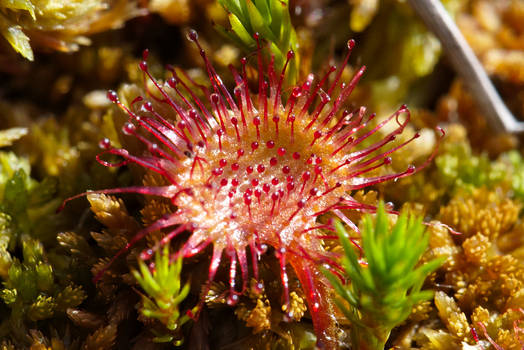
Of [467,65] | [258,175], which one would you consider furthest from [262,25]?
[467,65]

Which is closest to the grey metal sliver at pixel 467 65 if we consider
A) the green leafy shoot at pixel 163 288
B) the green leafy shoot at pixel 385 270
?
the green leafy shoot at pixel 385 270

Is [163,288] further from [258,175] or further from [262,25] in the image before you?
[262,25]

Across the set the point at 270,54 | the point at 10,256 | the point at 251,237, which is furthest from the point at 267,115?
the point at 10,256

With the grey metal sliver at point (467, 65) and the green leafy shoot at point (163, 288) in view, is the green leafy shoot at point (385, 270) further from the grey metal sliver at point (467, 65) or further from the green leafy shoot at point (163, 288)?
the grey metal sliver at point (467, 65)

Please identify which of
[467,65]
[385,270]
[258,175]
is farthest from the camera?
[467,65]

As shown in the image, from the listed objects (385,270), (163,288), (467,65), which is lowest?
(163,288)
